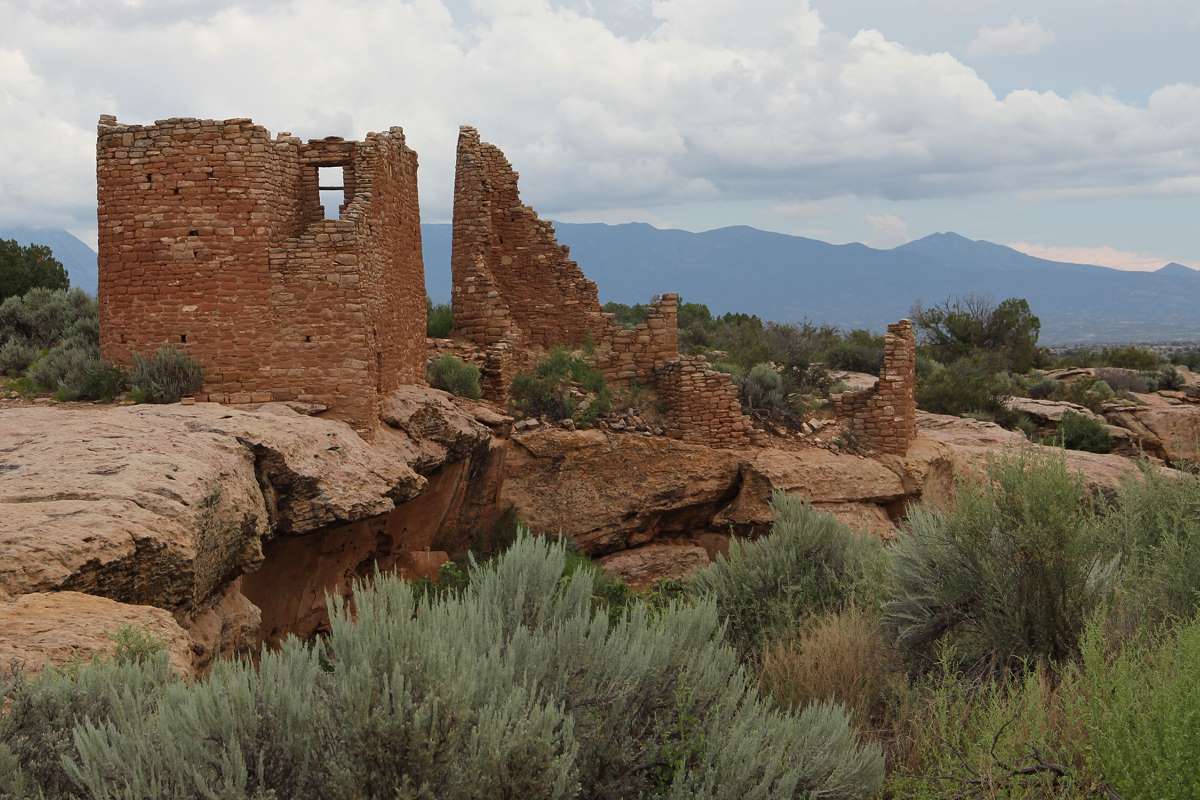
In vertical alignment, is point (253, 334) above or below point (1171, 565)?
above

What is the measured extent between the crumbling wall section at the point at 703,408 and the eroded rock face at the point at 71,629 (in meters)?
10.7

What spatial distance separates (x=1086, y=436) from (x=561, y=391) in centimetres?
1190

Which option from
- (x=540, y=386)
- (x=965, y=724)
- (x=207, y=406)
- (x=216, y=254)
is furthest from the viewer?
(x=540, y=386)

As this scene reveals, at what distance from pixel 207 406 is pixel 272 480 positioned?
148 centimetres

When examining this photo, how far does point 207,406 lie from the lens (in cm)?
1051

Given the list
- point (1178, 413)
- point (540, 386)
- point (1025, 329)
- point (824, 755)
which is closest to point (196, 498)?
point (824, 755)

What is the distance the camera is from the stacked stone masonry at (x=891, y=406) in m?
16.9

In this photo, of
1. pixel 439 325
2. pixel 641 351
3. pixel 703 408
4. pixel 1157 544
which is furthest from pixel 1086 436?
pixel 1157 544

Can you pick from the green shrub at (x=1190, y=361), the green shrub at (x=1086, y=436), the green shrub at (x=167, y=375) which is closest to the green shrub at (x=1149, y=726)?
the green shrub at (x=167, y=375)

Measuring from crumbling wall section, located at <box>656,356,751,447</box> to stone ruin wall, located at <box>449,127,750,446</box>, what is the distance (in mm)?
16

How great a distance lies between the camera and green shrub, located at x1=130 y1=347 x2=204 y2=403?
39.0 feet

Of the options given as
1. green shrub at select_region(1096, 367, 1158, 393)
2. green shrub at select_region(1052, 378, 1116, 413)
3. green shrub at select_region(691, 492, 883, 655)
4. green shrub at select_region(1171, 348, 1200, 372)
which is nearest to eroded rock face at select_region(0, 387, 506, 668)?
green shrub at select_region(691, 492, 883, 655)

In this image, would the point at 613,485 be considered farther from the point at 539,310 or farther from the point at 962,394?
the point at 962,394

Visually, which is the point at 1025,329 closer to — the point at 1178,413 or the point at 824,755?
the point at 1178,413
